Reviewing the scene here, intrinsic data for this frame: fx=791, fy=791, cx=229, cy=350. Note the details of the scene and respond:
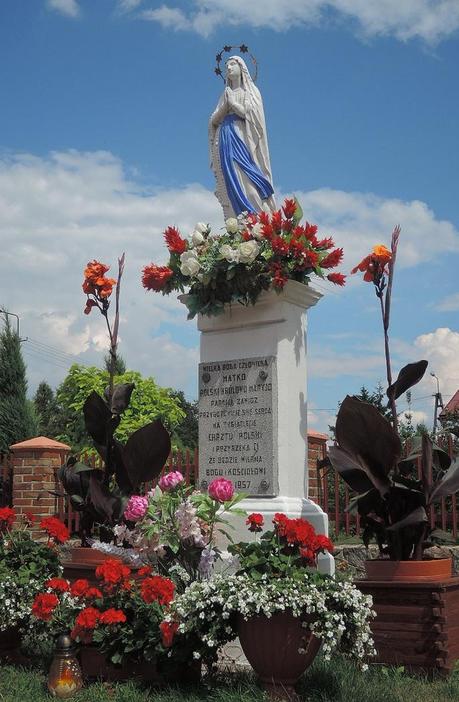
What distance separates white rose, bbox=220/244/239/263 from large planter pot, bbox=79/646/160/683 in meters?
2.87

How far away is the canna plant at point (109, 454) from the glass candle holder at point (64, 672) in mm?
1304

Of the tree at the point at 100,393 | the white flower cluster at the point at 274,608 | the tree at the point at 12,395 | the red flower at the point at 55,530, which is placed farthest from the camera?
the tree at the point at 100,393

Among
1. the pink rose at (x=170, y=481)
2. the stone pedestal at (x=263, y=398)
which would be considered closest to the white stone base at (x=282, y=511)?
the stone pedestal at (x=263, y=398)

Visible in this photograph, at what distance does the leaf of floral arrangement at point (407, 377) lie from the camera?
5.20 m

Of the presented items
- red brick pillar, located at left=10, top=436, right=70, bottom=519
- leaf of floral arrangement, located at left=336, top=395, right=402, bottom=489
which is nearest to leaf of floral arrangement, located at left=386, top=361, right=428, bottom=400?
leaf of floral arrangement, located at left=336, top=395, right=402, bottom=489

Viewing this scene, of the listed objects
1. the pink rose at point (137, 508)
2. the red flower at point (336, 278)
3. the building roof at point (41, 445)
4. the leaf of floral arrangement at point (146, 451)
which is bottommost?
the pink rose at point (137, 508)

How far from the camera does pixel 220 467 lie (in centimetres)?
612

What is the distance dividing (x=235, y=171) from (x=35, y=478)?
15.7 feet

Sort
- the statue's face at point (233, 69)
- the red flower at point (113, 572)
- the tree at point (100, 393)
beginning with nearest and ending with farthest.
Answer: the red flower at point (113, 572) < the statue's face at point (233, 69) < the tree at point (100, 393)

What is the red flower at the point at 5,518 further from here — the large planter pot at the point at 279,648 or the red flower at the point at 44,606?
the large planter pot at the point at 279,648

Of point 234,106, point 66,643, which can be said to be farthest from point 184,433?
point 66,643

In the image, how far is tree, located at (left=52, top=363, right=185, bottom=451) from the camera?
21109 millimetres

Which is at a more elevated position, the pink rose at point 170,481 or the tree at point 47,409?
the tree at point 47,409

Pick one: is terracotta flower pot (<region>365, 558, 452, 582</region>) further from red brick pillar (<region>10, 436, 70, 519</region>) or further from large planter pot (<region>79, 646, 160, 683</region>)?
red brick pillar (<region>10, 436, 70, 519</region>)
